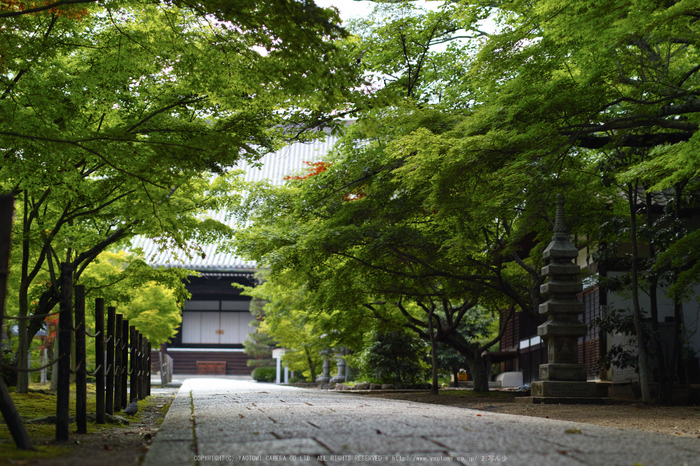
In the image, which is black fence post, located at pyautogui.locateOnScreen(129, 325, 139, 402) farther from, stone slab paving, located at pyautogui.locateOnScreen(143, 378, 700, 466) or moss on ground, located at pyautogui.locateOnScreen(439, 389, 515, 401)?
moss on ground, located at pyautogui.locateOnScreen(439, 389, 515, 401)

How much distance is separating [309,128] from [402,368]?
10.1 meters

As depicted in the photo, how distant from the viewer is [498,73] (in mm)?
10062

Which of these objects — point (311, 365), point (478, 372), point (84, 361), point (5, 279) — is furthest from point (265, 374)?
point (5, 279)

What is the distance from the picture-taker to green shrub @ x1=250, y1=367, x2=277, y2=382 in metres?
30.4

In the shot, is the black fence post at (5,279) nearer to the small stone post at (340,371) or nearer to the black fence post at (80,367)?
the black fence post at (80,367)

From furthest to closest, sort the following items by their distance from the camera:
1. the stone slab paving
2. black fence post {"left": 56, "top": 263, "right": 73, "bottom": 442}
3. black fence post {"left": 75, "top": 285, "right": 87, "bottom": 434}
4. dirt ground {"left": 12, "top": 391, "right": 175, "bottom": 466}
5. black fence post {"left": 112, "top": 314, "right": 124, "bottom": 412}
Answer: black fence post {"left": 112, "top": 314, "right": 124, "bottom": 412}, black fence post {"left": 75, "top": 285, "right": 87, "bottom": 434}, black fence post {"left": 56, "top": 263, "right": 73, "bottom": 442}, dirt ground {"left": 12, "top": 391, "right": 175, "bottom": 466}, the stone slab paving

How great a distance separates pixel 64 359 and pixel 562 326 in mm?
8848

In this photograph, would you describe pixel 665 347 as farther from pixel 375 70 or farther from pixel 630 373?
pixel 375 70

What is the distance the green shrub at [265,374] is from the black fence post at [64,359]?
2576 cm

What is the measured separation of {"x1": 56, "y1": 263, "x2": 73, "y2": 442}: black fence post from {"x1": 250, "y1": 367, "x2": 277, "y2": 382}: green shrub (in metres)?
25.8

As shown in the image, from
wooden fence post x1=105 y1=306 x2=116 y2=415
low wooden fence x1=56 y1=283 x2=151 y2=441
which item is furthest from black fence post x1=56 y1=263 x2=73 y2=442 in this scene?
wooden fence post x1=105 y1=306 x2=116 y2=415

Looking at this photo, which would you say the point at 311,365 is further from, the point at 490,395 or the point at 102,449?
the point at 102,449

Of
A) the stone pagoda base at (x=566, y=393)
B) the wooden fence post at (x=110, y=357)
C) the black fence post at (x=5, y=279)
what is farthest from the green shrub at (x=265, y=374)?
the black fence post at (x=5, y=279)

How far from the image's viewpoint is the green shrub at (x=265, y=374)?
3036 centimetres
